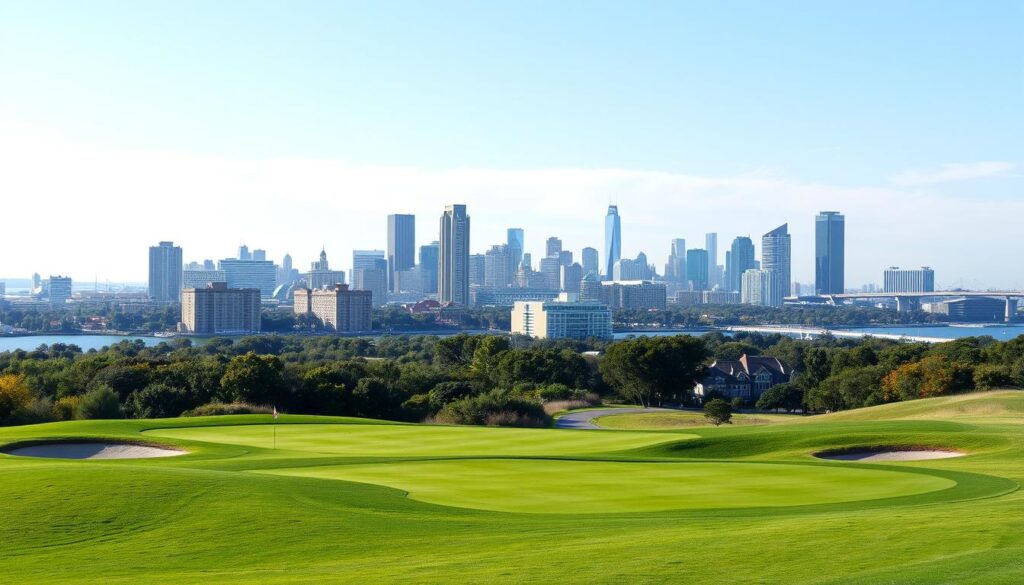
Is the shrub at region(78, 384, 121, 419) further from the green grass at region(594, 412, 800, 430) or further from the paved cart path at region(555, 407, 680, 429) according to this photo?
the green grass at region(594, 412, 800, 430)

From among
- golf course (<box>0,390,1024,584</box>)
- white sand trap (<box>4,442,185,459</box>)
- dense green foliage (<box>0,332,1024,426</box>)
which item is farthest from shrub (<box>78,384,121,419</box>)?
white sand trap (<box>4,442,185,459</box>)

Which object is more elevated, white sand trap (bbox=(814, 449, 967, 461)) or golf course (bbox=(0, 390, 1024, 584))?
golf course (bbox=(0, 390, 1024, 584))

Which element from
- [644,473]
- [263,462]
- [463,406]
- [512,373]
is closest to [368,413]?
[463,406]

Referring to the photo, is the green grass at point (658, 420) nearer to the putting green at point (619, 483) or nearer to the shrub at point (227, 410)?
the shrub at point (227, 410)

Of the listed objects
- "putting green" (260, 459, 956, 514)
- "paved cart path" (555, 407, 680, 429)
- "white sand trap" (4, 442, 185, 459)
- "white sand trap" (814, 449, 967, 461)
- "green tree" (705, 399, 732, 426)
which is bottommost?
"paved cart path" (555, 407, 680, 429)

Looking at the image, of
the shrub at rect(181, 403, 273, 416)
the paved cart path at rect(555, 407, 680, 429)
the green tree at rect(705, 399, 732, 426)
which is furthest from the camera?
the green tree at rect(705, 399, 732, 426)

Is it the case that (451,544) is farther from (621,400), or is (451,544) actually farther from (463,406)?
(621,400)

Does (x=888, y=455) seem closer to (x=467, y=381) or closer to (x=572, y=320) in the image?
(x=467, y=381)
